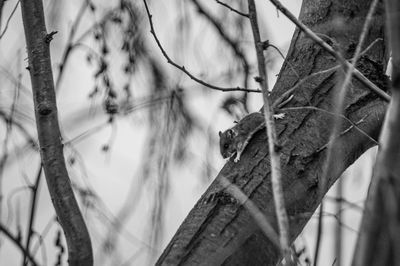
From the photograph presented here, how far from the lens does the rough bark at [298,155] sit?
1156mm

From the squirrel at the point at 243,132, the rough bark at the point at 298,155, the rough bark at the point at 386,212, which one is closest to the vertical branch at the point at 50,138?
the rough bark at the point at 298,155

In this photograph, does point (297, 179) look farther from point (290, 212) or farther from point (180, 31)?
point (180, 31)

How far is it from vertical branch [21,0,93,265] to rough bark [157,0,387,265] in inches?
7.8

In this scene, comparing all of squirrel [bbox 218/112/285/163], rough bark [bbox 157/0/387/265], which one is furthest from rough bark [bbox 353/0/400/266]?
squirrel [bbox 218/112/285/163]

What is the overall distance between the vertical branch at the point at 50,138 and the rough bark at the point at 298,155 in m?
0.20

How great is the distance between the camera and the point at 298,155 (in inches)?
49.8

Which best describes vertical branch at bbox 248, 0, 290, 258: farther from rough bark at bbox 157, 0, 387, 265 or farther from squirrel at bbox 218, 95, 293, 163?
squirrel at bbox 218, 95, 293, 163

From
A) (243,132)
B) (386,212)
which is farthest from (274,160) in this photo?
(243,132)

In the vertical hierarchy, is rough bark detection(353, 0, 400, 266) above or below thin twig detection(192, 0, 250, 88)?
below

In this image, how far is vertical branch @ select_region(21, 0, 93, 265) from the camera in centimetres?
104

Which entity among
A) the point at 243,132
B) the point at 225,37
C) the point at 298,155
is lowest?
the point at 298,155

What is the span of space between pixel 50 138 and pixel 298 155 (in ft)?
1.60

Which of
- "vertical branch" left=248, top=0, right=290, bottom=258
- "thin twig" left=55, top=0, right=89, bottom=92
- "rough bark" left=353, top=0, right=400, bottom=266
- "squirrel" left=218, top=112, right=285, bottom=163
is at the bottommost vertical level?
"rough bark" left=353, top=0, right=400, bottom=266

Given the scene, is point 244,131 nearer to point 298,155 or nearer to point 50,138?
point 298,155
